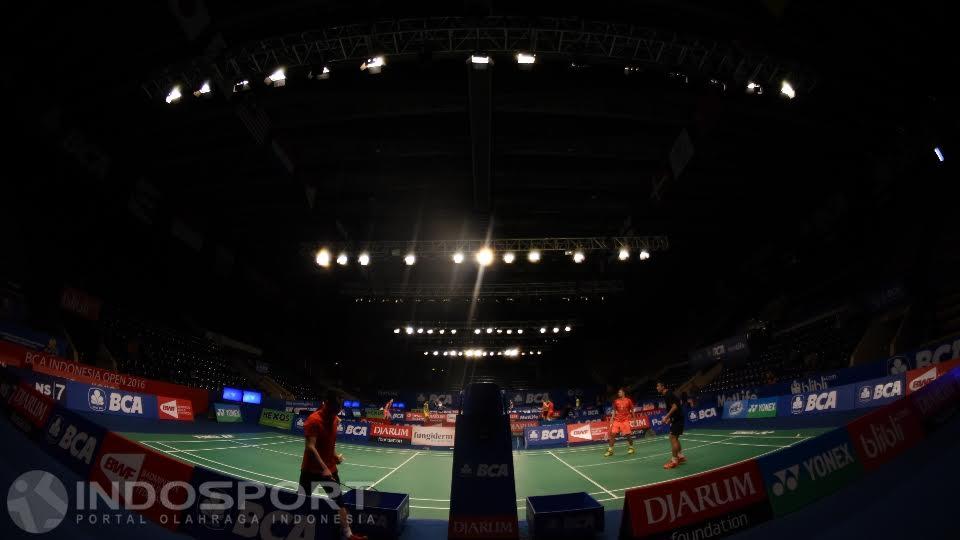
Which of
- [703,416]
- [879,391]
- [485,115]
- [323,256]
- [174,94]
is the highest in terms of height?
[174,94]

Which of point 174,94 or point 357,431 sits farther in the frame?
point 357,431

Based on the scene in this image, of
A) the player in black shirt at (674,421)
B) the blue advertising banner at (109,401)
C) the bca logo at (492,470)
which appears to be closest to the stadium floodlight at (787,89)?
the player in black shirt at (674,421)

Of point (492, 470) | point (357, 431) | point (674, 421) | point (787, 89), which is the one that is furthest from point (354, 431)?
point (787, 89)

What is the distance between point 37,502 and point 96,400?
1190cm

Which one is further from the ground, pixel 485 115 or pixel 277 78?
pixel 277 78

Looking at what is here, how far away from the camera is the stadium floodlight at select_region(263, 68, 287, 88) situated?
9.10 m

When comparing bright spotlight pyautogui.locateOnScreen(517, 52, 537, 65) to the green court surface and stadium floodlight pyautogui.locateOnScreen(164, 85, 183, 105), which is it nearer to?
stadium floodlight pyautogui.locateOnScreen(164, 85, 183, 105)

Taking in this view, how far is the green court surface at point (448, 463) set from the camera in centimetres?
820

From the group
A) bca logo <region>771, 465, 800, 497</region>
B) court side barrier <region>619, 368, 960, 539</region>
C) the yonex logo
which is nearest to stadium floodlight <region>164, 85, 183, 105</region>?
the yonex logo

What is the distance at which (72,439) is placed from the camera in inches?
206

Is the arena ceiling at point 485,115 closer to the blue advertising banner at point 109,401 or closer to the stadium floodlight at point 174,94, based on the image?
the stadium floodlight at point 174,94

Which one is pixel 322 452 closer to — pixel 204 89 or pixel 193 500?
pixel 193 500

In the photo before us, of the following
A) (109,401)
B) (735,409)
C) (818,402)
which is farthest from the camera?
(735,409)

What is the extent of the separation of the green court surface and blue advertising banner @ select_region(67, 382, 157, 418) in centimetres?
195
